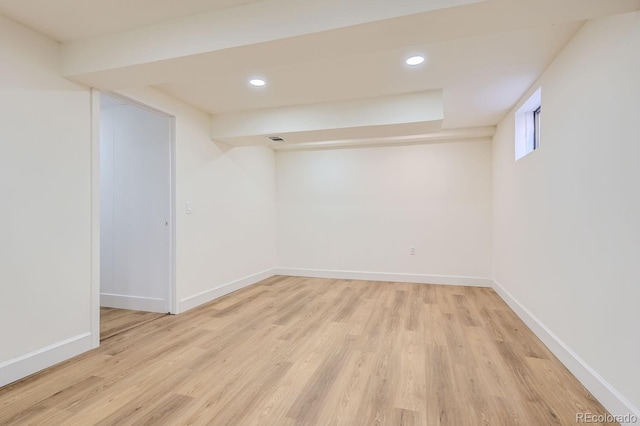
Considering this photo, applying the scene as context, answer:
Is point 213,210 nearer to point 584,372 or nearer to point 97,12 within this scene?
point 97,12

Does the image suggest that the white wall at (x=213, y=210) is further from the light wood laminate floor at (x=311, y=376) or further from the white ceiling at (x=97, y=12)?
the white ceiling at (x=97, y=12)

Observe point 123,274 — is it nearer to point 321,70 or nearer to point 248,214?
point 248,214

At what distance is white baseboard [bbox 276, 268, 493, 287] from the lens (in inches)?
186

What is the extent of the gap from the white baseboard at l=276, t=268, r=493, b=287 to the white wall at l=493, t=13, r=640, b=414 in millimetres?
1781

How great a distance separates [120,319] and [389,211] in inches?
153

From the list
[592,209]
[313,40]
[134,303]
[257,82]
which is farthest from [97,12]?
[592,209]

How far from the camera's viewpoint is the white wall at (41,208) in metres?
1.99

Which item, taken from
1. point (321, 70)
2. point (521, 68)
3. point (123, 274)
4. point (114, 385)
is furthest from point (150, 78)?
point (521, 68)

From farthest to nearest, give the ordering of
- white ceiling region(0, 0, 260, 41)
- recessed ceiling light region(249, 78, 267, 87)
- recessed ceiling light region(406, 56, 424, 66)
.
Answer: recessed ceiling light region(249, 78, 267, 87), recessed ceiling light region(406, 56, 424, 66), white ceiling region(0, 0, 260, 41)

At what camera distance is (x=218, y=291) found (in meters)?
4.03

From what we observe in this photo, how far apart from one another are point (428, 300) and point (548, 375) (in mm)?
1885

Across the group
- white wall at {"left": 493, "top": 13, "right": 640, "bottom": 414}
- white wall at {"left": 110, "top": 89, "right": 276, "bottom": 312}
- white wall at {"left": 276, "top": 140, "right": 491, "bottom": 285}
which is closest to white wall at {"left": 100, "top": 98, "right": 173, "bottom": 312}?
white wall at {"left": 110, "top": 89, "right": 276, "bottom": 312}

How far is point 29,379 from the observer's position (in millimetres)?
Answer: 2041

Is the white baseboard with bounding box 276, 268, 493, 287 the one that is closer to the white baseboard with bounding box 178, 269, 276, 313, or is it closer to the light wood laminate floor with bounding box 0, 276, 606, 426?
the white baseboard with bounding box 178, 269, 276, 313
